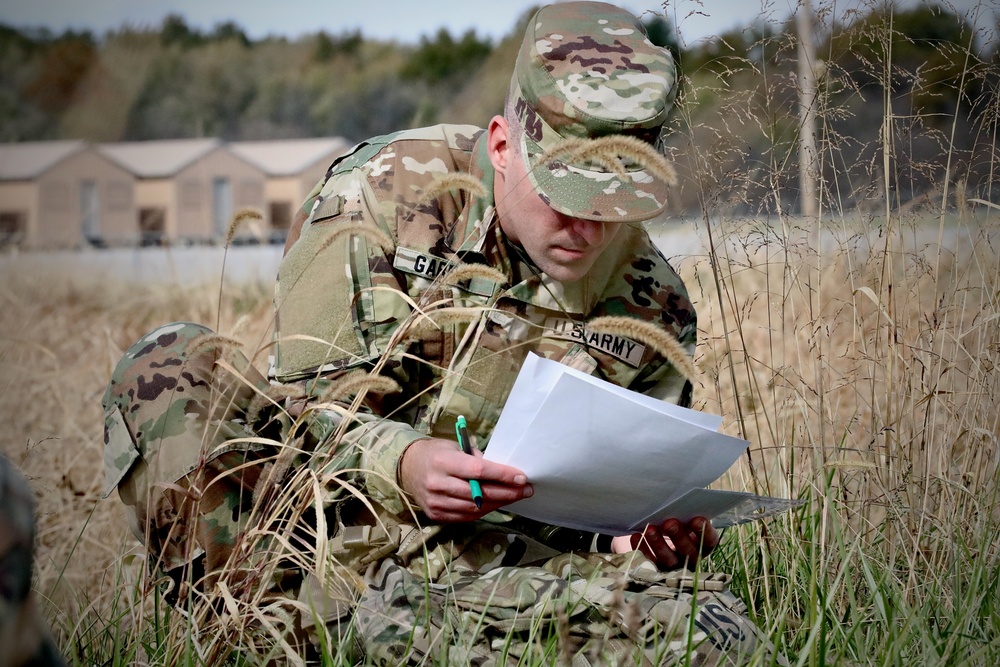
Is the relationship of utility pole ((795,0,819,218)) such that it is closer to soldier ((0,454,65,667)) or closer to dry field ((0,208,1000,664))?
dry field ((0,208,1000,664))

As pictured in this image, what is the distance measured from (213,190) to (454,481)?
10.9m

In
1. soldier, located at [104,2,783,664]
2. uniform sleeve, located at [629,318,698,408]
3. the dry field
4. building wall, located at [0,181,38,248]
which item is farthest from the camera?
building wall, located at [0,181,38,248]

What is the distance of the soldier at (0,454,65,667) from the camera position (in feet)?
2.59

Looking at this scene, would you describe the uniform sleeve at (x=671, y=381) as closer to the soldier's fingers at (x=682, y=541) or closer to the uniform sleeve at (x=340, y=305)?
the soldier's fingers at (x=682, y=541)

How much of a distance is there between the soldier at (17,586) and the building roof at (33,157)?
12.1 m

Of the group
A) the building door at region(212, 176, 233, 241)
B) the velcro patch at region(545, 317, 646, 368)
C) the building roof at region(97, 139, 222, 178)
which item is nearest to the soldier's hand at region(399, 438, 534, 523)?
the velcro patch at region(545, 317, 646, 368)

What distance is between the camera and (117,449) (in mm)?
2043

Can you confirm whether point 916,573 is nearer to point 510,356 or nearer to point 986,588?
point 986,588

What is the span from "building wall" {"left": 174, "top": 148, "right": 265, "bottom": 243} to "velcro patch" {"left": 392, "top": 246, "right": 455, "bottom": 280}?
836cm

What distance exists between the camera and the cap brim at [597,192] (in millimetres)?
1944

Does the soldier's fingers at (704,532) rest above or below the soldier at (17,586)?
below

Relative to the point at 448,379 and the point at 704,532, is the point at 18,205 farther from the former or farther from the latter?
the point at 704,532

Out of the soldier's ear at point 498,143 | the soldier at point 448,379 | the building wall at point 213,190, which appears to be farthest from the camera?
the building wall at point 213,190

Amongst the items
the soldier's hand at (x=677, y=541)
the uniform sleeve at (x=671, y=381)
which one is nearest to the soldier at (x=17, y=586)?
the soldier's hand at (x=677, y=541)
